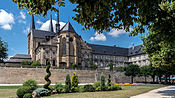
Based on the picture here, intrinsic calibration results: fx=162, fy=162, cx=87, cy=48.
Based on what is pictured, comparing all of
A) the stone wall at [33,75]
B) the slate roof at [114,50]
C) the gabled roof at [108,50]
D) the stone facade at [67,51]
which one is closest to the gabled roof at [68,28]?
the stone facade at [67,51]

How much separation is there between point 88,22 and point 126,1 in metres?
1.85

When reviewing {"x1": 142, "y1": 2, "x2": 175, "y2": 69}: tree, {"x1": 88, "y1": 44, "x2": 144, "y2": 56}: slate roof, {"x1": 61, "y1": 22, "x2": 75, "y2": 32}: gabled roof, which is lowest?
{"x1": 142, "y1": 2, "x2": 175, "y2": 69}: tree

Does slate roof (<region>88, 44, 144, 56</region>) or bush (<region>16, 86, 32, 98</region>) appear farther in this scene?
slate roof (<region>88, 44, 144, 56</region>)

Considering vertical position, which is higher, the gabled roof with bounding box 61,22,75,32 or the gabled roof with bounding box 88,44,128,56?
the gabled roof with bounding box 61,22,75,32

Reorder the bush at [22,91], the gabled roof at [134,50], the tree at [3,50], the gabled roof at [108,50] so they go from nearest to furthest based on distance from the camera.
Answer: 1. the bush at [22,91]
2. the tree at [3,50]
3. the gabled roof at [108,50]
4. the gabled roof at [134,50]

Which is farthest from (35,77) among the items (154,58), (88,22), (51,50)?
(88,22)

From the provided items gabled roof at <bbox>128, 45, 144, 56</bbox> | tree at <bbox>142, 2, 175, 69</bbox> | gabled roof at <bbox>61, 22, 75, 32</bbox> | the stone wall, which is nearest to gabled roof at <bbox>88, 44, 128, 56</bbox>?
gabled roof at <bbox>128, 45, 144, 56</bbox>

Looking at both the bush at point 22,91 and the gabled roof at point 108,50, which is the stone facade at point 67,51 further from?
the bush at point 22,91

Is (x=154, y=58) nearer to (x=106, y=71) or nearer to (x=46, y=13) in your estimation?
(x=46, y=13)

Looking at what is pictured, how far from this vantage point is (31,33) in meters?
66.3

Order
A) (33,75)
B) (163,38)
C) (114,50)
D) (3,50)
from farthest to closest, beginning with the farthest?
(114,50), (3,50), (33,75), (163,38)

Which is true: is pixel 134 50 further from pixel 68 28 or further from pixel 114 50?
pixel 68 28

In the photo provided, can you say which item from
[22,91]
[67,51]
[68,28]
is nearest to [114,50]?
[68,28]

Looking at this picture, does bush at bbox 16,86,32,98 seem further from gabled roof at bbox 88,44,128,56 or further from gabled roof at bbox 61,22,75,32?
gabled roof at bbox 88,44,128,56
